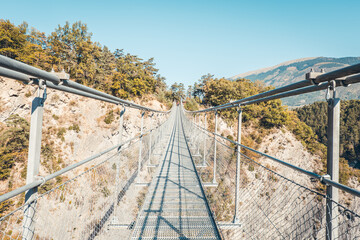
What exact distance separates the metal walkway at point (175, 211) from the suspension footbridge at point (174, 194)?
12mm

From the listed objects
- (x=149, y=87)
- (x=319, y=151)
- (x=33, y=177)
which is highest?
(x=149, y=87)

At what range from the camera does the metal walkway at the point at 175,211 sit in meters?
2.03

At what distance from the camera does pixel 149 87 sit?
26344 mm

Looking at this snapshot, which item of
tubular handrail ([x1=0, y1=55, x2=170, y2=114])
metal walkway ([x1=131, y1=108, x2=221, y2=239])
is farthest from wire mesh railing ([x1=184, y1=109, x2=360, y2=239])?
tubular handrail ([x1=0, y1=55, x2=170, y2=114])

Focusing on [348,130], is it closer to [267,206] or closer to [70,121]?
[267,206]

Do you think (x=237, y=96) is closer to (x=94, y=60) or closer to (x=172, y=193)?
(x=94, y=60)

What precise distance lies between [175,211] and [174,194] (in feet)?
1.65

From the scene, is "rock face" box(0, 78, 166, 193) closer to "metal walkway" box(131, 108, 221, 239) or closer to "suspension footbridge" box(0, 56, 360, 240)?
"metal walkway" box(131, 108, 221, 239)

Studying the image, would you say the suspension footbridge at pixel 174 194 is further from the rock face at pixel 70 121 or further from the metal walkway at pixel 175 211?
the rock face at pixel 70 121

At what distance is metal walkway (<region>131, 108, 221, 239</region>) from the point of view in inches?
79.8

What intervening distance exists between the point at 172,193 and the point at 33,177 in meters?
2.46

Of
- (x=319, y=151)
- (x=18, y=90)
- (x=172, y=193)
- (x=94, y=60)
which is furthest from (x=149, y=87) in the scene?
(x=319, y=151)

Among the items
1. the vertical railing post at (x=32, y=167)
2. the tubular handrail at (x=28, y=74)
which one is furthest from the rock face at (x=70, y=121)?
the vertical railing post at (x=32, y=167)

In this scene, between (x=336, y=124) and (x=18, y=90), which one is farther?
(x=18, y=90)
